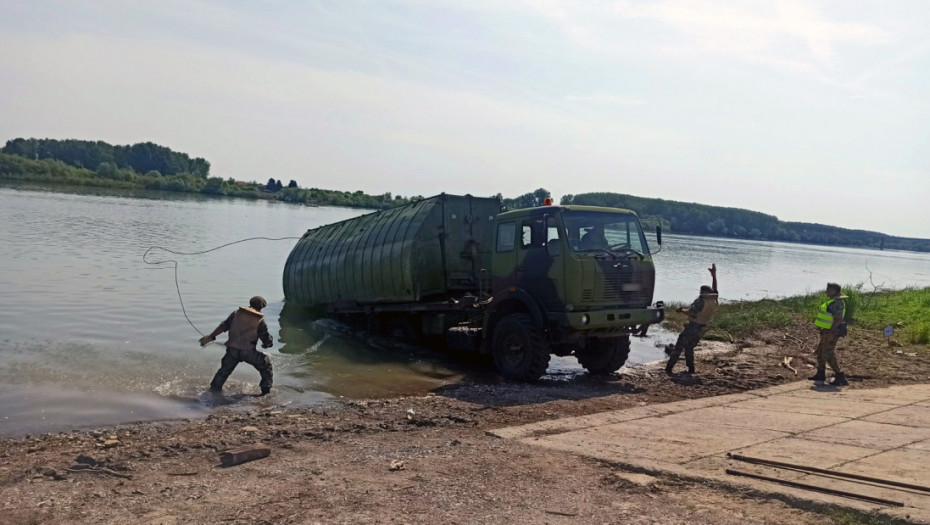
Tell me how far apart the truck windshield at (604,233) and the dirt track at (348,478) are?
8.47ft

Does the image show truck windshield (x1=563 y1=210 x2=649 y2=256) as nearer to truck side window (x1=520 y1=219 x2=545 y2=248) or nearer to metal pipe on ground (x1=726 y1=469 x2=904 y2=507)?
truck side window (x1=520 y1=219 x2=545 y2=248)

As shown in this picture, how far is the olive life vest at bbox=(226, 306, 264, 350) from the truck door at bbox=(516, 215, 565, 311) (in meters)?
4.00

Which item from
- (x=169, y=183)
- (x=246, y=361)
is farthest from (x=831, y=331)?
(x=169, y=183)

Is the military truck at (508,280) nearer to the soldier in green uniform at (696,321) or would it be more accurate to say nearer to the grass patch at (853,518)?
the soldier in green uniform at (696,321)

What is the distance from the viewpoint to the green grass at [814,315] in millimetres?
17344

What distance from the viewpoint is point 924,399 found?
9180 millimetres

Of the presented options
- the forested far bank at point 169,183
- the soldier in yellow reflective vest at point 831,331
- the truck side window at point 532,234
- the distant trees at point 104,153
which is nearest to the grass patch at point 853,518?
the truck side window at point 532,234

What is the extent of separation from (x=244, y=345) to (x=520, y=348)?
4.10 m

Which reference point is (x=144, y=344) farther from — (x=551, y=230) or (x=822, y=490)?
(x=822, y=490)

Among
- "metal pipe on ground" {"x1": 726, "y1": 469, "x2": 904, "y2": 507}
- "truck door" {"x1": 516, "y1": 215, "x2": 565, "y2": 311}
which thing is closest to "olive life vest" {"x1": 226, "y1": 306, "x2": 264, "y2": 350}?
"truck door" {"x1": 516, "y1": 215, "x2": 565, "y2": 311}

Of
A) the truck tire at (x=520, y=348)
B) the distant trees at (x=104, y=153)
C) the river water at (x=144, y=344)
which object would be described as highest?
the distant trees at (x=104, y=153)

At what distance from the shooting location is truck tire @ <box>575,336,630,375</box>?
12.0 m

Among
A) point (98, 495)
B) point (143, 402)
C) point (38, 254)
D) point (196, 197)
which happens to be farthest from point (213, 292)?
point (196, 197)

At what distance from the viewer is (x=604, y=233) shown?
11.0 m
